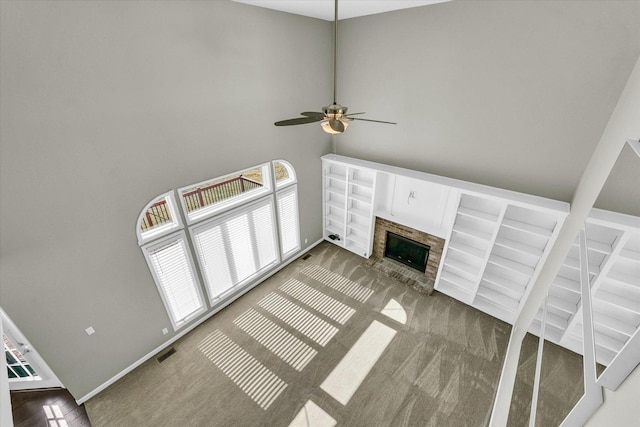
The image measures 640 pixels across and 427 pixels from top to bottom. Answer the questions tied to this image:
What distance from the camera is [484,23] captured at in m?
4.11

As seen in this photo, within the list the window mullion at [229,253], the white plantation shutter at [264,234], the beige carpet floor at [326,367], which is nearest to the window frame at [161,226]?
the window mullion at [229,253]

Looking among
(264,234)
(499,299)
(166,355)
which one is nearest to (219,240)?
(264,234)

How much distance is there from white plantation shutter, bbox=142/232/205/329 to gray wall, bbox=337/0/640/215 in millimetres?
4626

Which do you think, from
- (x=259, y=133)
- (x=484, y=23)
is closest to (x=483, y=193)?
(x=484, y=23)

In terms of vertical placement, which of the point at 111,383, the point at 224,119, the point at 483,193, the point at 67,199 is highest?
the point at 224,119

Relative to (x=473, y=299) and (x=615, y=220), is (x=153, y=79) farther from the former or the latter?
(x=473, y=299)

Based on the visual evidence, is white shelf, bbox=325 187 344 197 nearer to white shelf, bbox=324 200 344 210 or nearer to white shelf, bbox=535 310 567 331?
white shelf, bbox=324 200 344 210

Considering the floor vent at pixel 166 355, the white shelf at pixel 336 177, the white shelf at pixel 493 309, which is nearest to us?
the floor vent at pixel 166 355

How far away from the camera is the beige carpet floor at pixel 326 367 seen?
3865 millimetres

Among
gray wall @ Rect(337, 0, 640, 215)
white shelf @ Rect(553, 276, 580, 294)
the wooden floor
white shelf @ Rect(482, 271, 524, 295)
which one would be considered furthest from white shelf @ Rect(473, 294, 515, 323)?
the wooden floor

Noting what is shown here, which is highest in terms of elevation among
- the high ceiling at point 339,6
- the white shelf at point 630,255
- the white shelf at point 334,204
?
the high ceiling at point 339,6

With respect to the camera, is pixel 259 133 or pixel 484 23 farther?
pixel 259 133

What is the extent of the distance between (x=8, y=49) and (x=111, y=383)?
15.2 ft

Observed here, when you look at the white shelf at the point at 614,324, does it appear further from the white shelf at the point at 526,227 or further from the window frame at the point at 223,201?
the window frame at the point at 223,201
